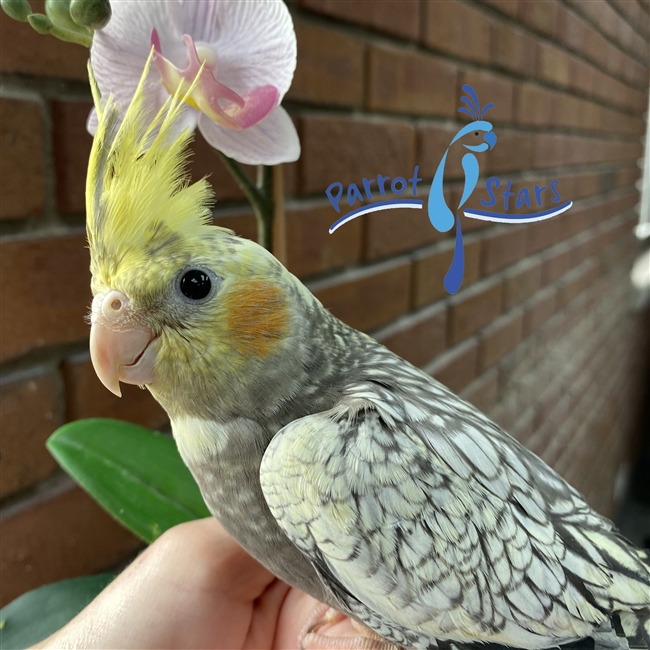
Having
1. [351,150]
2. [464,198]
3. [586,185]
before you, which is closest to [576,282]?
[586,185]

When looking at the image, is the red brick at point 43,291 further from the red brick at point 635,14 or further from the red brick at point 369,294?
the red brick at point 635,14

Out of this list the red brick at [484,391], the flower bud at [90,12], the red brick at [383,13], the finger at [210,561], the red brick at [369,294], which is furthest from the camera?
the red brick at [484,391]

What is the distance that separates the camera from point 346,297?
77 cm

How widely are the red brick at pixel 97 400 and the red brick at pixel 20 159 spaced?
17 cm

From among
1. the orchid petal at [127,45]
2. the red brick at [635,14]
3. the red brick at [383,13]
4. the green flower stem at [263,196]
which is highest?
the red brick at [635,14]

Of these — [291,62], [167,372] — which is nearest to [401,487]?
[167,372]

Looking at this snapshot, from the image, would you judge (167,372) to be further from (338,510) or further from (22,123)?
(22,123)

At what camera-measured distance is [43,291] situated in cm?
51

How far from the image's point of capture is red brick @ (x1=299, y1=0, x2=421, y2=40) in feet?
2.13

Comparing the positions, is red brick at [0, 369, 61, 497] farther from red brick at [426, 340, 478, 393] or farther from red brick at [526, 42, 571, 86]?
A: red brick at [526, 42, 571, 86]

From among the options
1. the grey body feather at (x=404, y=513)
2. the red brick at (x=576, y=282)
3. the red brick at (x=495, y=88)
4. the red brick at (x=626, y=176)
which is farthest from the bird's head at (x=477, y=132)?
the red brick at (x=576, y=282)

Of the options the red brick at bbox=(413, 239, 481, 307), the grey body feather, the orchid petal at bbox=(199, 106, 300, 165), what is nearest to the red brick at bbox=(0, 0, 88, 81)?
the orchid petal at bbox=(199, 106, 300, 165)

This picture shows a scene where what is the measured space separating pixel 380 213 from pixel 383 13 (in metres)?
0.26

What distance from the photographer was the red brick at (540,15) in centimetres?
76
